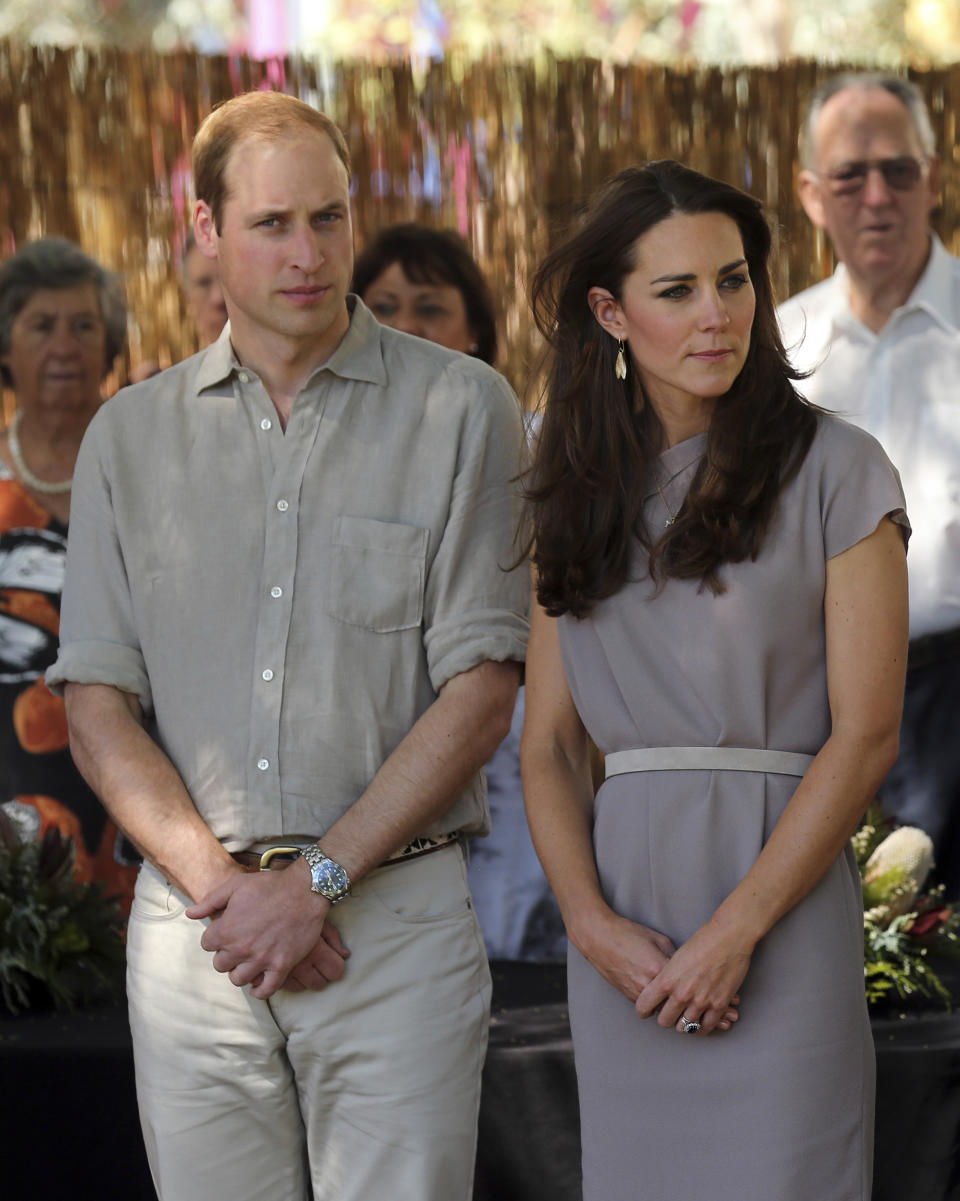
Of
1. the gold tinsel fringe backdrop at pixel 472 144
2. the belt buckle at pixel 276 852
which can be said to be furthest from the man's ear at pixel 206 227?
the gold tinsel fringe backdrop at pixel 472 144

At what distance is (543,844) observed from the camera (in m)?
2.14

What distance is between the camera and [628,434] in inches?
84.2

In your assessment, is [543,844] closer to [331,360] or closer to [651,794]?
[651,794]

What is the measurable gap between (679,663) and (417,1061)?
0.62 meters

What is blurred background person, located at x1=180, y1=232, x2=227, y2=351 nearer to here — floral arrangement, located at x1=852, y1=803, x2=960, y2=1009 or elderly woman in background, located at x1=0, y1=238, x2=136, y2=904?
elderly woman in background, located at x1=0, y1=238, x2=136, y2=904

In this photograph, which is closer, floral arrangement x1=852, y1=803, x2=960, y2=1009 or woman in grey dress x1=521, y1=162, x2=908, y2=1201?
woman in grey dress x1=521, y1=162, x2=908, y2=1201

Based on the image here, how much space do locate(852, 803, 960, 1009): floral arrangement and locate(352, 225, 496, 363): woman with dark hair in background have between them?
4.43ft

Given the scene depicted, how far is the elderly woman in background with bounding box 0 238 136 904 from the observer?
3879 millimetres

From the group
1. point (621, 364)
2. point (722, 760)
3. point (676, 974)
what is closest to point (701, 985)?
point (676, 974)

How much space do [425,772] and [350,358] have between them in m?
0.59

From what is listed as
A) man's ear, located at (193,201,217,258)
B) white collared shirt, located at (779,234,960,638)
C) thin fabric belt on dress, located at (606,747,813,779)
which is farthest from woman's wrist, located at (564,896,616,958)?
white collared shirt, located at (779,234,960,638)

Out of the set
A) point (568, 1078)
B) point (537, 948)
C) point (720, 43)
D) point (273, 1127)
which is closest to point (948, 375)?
point (537, 948)

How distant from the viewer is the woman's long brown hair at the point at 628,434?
201 cm

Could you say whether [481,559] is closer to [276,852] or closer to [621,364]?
[621,364]
